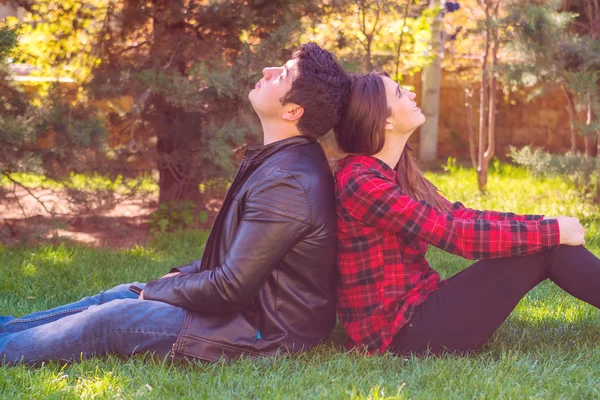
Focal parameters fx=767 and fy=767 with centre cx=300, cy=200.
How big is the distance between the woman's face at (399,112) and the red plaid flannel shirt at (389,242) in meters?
→ 0.16

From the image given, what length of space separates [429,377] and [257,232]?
2.69 feet

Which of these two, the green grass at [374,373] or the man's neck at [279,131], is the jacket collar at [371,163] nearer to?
the man's neck at [279,131]

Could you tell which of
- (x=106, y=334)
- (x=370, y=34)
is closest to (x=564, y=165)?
(x=370, y=34)

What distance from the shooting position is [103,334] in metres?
2.91

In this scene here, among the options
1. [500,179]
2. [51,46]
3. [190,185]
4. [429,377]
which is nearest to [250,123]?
[190,185]

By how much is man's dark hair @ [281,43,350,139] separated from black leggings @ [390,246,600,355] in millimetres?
826

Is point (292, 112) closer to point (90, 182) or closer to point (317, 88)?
point (317, 88)

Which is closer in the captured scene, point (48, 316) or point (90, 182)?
point (48, 316)

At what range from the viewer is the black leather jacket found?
2742 millimetres

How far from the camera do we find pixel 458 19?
8734 mm

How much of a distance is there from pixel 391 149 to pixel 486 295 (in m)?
0.68

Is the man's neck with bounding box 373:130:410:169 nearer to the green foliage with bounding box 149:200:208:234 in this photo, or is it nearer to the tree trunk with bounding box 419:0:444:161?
the green foliage with bounding box 149:200:208:234

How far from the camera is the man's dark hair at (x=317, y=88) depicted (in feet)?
9.47

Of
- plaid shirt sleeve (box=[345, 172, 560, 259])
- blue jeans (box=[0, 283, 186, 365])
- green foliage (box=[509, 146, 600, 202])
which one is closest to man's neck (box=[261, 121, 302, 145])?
plaid shirt sleeve (box=[345, 172, 560, 259])
